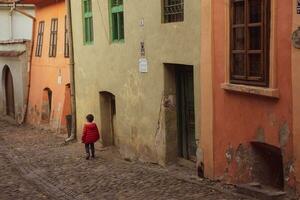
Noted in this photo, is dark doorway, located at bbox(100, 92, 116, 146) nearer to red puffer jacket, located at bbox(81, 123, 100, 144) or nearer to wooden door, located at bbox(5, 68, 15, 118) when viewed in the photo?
red puffer jacket, located at bbox(81, 123, 100, 144)

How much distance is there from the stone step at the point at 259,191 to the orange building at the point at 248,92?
0.19m

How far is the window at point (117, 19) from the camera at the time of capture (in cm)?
1322

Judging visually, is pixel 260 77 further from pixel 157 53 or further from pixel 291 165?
pixel 157 53

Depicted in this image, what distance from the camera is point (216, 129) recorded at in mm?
9180

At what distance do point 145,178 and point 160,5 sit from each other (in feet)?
11.4

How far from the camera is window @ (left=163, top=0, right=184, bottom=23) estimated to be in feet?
34.4

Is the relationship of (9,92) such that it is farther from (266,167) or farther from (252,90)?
(252,90)

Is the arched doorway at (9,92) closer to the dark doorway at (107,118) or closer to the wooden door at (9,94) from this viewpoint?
the wooden door at (9,94)

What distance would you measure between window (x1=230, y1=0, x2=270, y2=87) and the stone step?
4.94 ft

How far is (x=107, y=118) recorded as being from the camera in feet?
49.6

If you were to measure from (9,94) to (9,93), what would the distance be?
0.05m

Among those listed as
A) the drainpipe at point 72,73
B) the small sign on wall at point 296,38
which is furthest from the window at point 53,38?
the small sign on wall at point 296,38

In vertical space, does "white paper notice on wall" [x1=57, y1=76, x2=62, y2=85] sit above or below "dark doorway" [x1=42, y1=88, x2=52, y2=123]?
above

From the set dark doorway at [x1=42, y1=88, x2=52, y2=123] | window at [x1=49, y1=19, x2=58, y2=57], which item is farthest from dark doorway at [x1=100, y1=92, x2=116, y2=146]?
dark doorway at [x1=42, y1=88, x2=52, y2=123]
